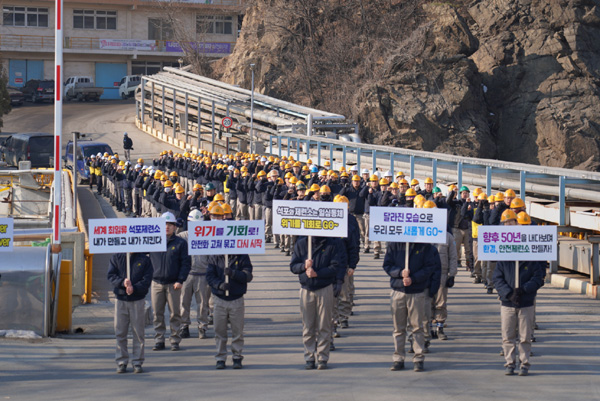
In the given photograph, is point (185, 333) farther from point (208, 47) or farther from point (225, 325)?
point (208, 47)

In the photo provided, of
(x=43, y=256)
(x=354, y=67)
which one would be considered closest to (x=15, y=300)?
(x=43, y=256)

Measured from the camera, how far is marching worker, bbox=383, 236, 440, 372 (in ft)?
35.8

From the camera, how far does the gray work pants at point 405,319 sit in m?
10.9

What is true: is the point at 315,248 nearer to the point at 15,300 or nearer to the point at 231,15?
the point at 15,300

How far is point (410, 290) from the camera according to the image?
1105 centimetres

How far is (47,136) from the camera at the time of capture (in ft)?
130

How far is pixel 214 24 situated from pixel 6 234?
65.6m

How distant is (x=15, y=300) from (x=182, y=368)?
2956 millimetres

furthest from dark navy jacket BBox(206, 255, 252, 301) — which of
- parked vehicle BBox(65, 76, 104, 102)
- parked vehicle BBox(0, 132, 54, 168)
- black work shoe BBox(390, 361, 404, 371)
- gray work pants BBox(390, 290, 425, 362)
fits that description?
parked vehicle BBox(65, 76, 104, 102)

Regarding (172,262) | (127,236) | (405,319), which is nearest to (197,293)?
(172,262)

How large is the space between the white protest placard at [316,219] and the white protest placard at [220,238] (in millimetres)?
545

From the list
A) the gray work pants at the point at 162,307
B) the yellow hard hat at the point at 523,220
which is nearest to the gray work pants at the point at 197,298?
the gray work pants at the point at 162,307

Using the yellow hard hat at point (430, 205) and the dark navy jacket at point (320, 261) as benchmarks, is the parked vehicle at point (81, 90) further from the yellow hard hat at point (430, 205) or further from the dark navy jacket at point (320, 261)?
the dark navy jacket at point (320, 261)

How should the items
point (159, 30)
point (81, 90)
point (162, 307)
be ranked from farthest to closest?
1. point (159, 30)
2. point (81, 90)
3. point (162, 307)
